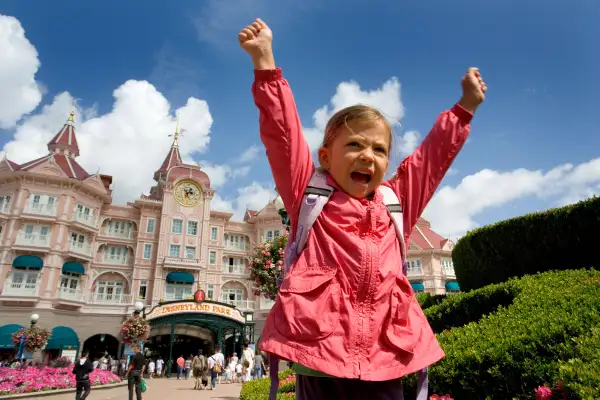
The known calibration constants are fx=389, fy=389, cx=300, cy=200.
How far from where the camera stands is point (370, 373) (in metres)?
1.54

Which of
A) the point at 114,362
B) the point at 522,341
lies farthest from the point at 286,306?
the point at 114,362

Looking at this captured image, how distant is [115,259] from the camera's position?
32.7 meters

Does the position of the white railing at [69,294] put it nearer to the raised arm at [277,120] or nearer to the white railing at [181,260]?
the white railing at [181,260]

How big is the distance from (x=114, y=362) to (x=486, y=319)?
90.6 feet

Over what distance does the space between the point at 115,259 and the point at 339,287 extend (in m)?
35.1

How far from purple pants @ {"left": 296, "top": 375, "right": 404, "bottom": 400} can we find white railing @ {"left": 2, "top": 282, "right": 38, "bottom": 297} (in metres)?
31.6

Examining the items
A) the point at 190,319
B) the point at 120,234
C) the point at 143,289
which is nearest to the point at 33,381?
the point at 190,319

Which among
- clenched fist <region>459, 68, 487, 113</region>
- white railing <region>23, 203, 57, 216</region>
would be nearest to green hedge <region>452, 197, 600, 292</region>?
clenched fist <region>459, 68, 487, 113</region>

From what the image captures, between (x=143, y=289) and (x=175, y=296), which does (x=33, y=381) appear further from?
(x=143, y=289)

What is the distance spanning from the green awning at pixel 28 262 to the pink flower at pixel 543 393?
32.2 meters

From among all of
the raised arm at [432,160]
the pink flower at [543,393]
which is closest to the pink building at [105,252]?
the pink flower at [543,393]

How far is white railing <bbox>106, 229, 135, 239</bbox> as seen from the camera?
110ft

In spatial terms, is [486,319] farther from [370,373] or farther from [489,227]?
[489,227]

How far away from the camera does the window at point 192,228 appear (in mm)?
34562
